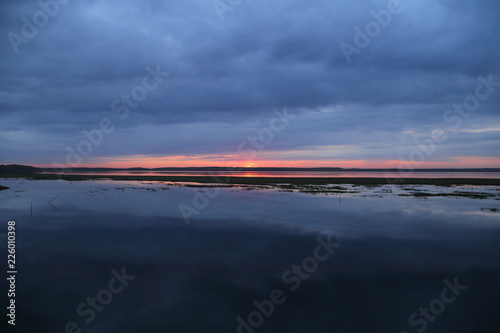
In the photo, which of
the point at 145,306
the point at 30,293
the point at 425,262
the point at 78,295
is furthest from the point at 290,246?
the point at 30,293

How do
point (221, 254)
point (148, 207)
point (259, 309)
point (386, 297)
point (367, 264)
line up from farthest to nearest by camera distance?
point (148, 207)
point (221, 254)
point (367, 264)
point (386, 297)
point (259, 309)

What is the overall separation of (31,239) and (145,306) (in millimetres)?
12113

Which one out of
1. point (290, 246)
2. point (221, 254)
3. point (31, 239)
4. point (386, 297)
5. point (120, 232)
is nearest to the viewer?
point (386, 297)

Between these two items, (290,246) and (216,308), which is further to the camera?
(290,246)

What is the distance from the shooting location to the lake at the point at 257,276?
898cm

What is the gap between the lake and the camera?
8984 mm

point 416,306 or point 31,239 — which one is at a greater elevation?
point 31,239

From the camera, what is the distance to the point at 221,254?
48.9 feet

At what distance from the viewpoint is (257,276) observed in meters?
12.1

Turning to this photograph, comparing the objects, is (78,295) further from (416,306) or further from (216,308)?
(416,306)

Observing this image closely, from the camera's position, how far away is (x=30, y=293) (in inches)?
411

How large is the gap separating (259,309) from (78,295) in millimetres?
6365

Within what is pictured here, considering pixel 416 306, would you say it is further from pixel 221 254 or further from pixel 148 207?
pixel 148 207

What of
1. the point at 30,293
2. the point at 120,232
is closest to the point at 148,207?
the point at 120,232
